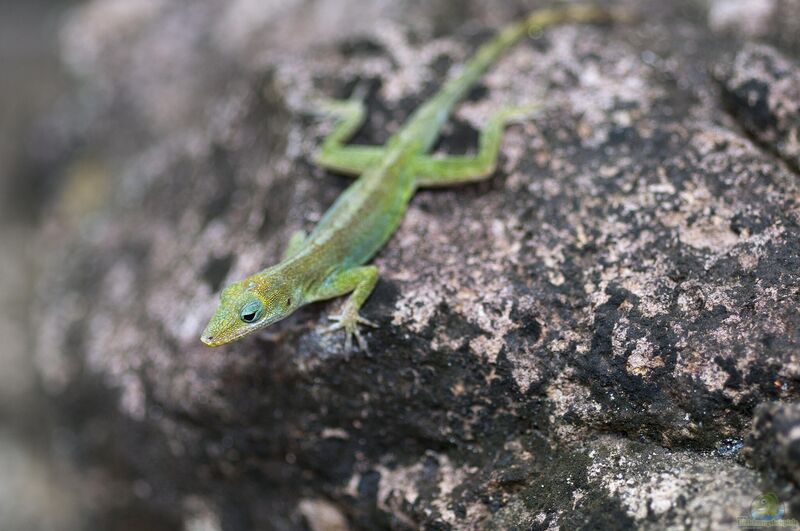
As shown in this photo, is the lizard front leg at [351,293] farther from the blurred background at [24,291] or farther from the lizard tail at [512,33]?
the blurred background at [24,291]

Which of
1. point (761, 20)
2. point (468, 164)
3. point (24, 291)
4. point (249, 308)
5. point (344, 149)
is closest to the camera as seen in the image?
point (249, 308)

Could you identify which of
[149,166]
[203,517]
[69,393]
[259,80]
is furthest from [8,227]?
[203,517]

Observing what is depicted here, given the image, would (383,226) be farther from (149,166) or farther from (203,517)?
(149,166)

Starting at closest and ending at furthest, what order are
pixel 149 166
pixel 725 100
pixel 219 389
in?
1. pixel 219 389
2. pixel 725 100
3. pixel 149 166

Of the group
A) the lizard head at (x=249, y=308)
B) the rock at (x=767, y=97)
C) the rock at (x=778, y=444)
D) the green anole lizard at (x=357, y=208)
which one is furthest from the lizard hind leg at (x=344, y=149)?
the rock at (x=778, y=444)

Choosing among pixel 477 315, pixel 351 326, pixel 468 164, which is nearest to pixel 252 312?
pixel 351 326

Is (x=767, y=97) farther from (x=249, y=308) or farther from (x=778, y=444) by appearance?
(x=249, y=308)

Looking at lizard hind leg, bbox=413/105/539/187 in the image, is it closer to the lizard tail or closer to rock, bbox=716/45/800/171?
the lizard tail
